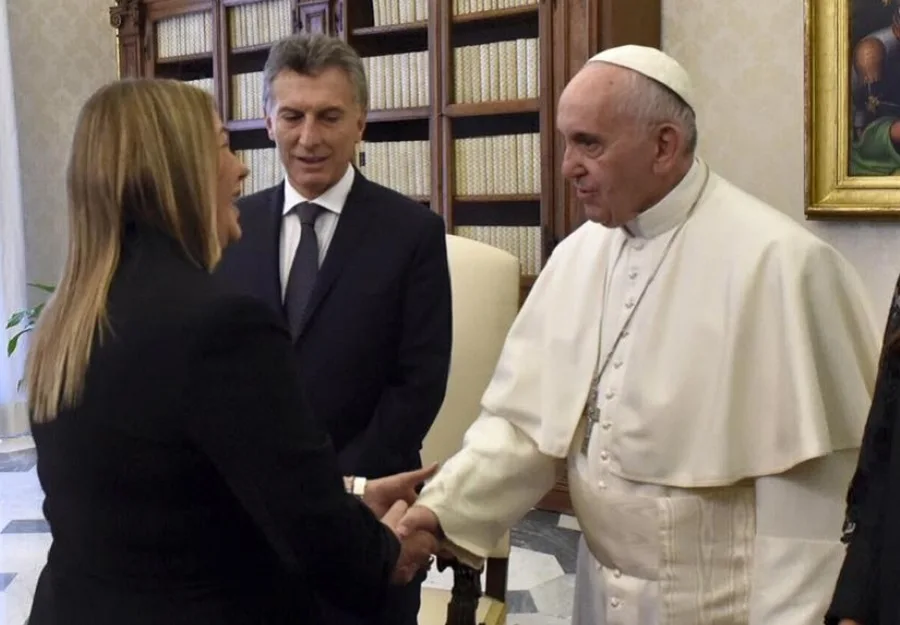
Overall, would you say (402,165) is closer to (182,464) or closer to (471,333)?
(471,333)

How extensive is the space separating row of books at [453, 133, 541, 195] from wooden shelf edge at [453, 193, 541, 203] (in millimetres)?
11

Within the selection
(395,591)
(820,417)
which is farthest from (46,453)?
(820,417)

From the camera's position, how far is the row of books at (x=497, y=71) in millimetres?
4090

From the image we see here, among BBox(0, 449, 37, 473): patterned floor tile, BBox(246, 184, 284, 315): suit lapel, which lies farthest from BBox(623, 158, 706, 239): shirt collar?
BBox(0, 449, 37, 473): patterned floor tile

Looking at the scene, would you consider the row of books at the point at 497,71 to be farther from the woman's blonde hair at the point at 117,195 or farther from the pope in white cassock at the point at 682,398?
the woman's blonde hair at the point at 117,195

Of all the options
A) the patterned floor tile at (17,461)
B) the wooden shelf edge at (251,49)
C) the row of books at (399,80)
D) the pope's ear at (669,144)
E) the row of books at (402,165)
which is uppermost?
the wooden shelf edge at (251,49)

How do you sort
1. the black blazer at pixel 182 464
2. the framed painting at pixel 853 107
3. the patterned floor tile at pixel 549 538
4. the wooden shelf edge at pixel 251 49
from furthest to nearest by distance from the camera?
the wooden shelf edge at pixel 251 49, the patterned floor tile at pixel 549 538, the framed painting at pixel 853 107, the black blazer at pixel 182 464

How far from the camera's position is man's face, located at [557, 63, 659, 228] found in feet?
5.31

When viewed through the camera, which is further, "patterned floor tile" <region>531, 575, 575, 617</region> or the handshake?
"patterned floor tile" <region>531, 575, 575, 617</region>

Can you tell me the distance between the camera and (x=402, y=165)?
4.61m

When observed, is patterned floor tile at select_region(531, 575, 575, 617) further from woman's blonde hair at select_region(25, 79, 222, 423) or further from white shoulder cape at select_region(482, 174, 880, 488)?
woman's blonde hair at select_region(25, 79, 222, 423)

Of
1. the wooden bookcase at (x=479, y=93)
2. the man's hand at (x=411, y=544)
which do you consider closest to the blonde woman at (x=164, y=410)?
the man's hand at (x=411, y=544)

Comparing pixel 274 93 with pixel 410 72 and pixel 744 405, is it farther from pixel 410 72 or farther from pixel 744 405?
pixel 410 72

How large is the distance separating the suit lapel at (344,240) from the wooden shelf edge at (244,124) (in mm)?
3385
